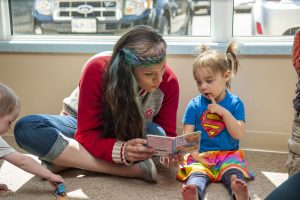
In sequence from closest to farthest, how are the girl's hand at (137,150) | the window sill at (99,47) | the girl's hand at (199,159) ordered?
the girl's hand at (137,150) < the girl's hand at (199,159) < the window sill at (99,47)

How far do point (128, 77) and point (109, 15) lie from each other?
0.86 metres

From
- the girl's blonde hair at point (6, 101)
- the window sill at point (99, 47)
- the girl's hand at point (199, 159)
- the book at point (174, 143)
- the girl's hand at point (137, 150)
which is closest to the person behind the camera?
the girl's blonde hair at point (6, 101)

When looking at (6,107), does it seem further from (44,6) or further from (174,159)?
(44,6)

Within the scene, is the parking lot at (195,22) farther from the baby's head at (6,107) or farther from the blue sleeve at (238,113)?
the baby's head at (6,107)

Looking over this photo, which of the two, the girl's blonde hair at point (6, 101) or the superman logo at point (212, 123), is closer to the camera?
the girl's blonde hair at point (6, 101)

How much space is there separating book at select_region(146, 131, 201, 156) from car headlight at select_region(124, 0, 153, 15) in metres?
1.01

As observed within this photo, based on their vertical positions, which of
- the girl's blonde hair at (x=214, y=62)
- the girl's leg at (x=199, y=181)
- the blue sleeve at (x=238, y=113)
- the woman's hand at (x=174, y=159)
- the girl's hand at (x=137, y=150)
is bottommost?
the girl's leg at (x=199, y=181)

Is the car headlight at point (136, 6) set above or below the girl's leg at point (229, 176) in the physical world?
above

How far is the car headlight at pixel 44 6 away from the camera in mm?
2461

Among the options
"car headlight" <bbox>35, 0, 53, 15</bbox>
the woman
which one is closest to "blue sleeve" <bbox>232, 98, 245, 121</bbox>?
the woman

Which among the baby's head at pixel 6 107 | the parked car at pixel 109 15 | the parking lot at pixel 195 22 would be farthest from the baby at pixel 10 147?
the parking lot at pixel 195 22

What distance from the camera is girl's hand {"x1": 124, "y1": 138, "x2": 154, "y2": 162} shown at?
5.44ft

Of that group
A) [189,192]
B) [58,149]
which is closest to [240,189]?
[189,192]

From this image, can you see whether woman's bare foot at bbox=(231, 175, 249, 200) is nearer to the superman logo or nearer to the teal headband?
the superman logo
